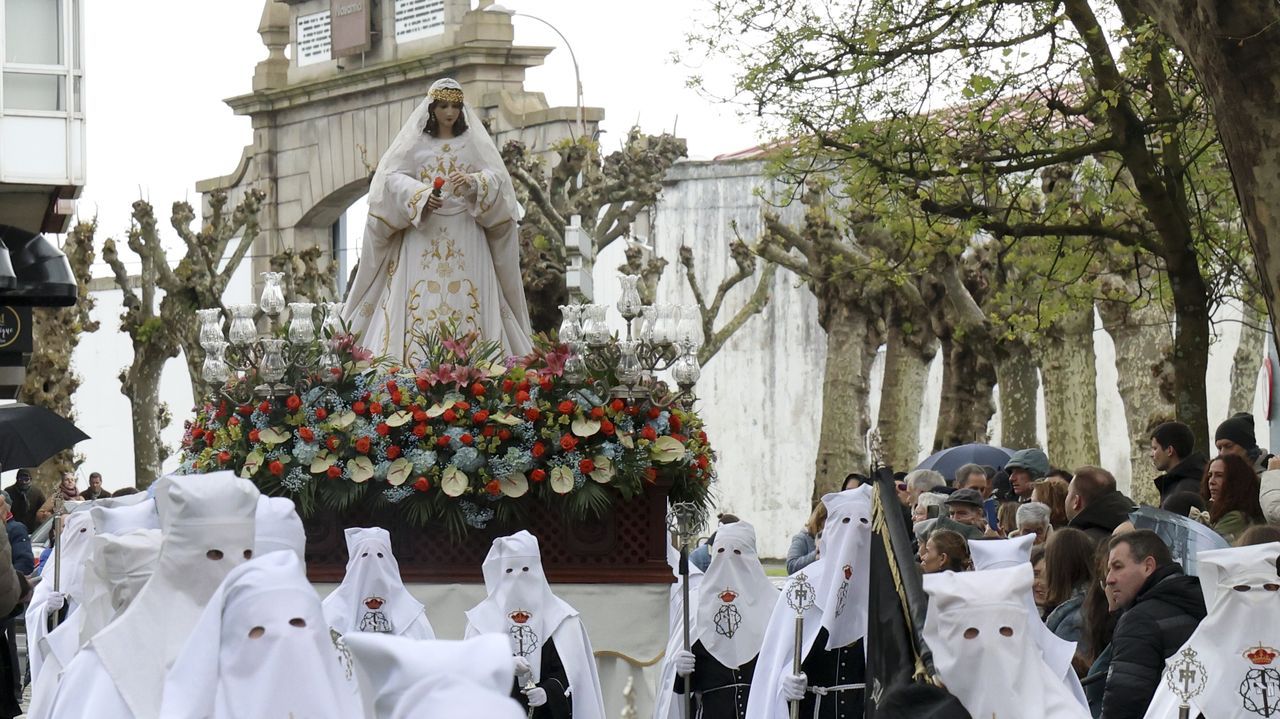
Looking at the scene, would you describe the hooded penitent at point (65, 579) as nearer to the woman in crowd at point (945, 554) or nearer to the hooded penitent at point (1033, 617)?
the woman in crowd at point (945, 554)

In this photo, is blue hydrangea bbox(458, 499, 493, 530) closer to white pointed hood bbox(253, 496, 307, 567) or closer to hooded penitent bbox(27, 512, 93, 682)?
hooded penitent bbox(27, 512, 93, 682)

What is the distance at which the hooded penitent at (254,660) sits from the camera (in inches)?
194

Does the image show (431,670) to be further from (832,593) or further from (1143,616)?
(832,593)

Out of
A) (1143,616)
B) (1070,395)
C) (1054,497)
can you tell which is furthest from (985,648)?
(1070,395)

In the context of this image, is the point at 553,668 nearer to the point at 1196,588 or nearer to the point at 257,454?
the point at 257,454

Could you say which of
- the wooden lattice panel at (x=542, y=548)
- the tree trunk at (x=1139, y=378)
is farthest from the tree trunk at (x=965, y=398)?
the wooden lattice panel at (x=542, y=548)

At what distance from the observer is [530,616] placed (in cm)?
970

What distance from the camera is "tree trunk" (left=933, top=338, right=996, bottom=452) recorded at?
24.0 m

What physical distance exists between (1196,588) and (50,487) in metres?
23.6

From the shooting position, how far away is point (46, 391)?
29.0 m

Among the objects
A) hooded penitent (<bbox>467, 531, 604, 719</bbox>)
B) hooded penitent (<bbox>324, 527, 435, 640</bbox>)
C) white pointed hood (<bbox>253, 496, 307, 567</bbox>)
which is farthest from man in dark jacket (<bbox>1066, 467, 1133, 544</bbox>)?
white pointed hood (<bbox>253, 496, 307, 567</bbox>)

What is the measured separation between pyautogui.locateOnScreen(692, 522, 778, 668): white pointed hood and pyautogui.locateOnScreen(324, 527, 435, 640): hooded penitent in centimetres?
153

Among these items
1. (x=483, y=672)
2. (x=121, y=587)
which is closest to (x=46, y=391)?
(x=121, y=587)

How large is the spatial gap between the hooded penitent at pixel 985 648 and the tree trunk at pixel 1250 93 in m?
3.33
